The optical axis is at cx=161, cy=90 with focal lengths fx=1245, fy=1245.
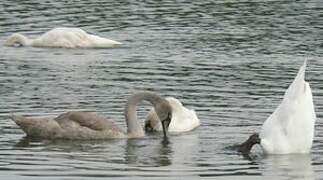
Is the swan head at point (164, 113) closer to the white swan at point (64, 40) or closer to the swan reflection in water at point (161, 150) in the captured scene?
the swan reflection in water at point (161, 150)

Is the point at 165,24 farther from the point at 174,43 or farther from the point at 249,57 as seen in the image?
the point at 249,57

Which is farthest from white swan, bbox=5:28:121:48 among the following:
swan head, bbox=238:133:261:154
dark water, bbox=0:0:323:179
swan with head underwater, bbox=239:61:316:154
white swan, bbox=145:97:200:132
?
swan with head underwater, bbox=239:61:316:154

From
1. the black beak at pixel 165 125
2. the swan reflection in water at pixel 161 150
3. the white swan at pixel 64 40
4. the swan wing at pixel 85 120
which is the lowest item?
the swan reflection in water at pixel 161 150

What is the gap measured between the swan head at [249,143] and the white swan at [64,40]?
1193cm

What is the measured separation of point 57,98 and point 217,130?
12.1 feet

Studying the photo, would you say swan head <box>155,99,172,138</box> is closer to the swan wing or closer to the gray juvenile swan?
the gray juvenile swan

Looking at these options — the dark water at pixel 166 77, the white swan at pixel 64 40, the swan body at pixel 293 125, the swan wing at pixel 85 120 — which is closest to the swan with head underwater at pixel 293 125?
the swan body at pixel 293 125

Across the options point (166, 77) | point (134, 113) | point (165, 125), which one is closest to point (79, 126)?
point (134, 113)

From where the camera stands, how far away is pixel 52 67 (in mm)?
23516

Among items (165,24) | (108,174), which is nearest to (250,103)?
(108,174)

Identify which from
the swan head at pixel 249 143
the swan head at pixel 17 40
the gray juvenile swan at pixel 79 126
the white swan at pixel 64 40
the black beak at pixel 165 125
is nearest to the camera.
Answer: the swan head at pixel 249 143

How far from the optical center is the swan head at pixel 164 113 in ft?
54.9

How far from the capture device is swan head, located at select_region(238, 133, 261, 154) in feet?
48.7

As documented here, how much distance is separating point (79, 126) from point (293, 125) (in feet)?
10.5
